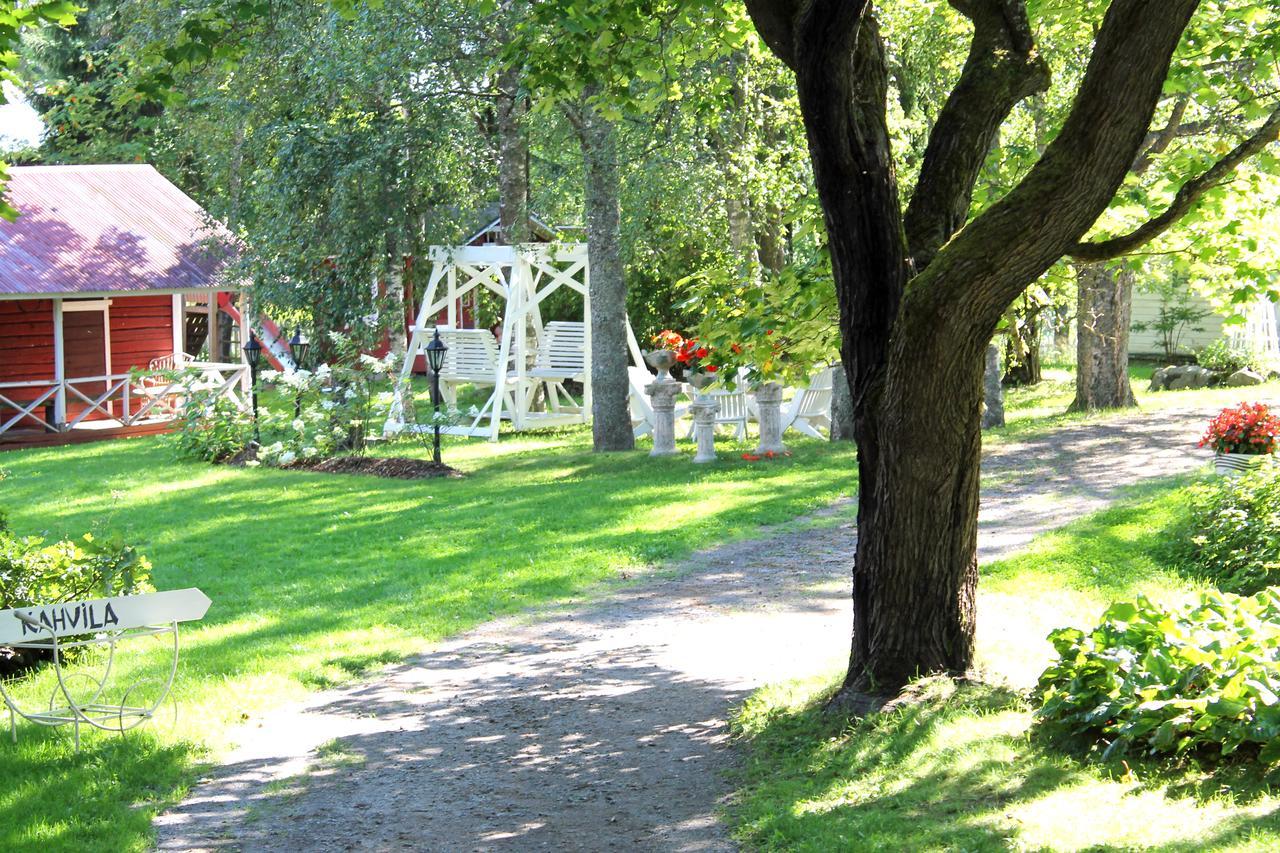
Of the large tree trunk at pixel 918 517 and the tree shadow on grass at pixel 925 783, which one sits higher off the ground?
the large tree trunk at pixel 918 517

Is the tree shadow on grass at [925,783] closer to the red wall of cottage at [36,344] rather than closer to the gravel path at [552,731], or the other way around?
the gravel path at [552,731]

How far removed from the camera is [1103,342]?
19.2 m

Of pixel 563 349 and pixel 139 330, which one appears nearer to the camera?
pixel 563 349

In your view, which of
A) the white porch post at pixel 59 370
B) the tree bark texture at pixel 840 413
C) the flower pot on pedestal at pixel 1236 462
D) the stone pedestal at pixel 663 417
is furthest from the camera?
the white porch post at pixel 59 370

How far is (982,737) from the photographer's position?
229 inches

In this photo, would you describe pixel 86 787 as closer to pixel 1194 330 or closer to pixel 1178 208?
pixel 1178 208

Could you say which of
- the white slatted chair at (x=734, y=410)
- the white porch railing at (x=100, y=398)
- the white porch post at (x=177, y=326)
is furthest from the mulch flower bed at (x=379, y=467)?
the white porch post at (x=177, y=326)

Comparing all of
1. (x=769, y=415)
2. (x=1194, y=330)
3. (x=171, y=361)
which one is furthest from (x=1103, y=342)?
(x=171, y=361)

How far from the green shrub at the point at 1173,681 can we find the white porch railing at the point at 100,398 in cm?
1767

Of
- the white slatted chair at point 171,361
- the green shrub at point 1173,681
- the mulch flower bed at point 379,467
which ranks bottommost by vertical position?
the green shrub at point 1173,681

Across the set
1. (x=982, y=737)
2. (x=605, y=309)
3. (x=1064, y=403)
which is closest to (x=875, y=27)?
(x=982, y=737)

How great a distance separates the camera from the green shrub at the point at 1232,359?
23344mm

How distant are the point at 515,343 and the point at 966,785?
16.5 meters

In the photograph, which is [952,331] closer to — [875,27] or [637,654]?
[875,27]
